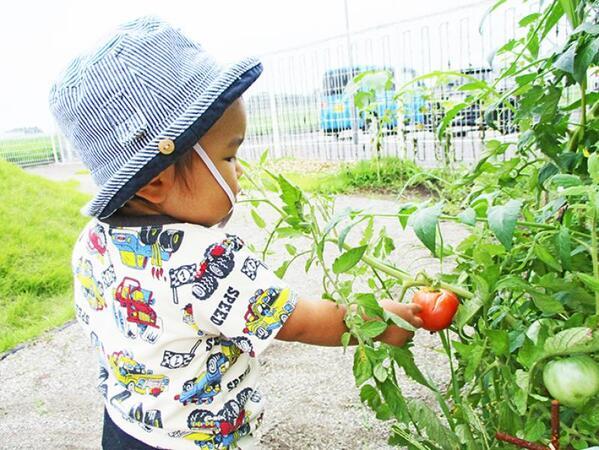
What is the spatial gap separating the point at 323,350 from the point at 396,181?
262 centimetres

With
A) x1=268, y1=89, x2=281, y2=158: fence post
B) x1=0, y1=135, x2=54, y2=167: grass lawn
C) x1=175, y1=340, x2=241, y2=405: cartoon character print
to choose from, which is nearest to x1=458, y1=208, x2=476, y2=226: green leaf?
x1=175, y1=340, x2=241, y2=405: cartoon character print

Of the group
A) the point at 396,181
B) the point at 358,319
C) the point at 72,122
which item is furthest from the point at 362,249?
the point at 396,181

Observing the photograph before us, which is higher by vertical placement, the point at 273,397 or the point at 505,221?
the point at 505,221

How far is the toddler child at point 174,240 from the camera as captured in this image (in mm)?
792

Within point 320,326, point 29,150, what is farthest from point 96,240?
point 29,150

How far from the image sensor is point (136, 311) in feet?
2.87

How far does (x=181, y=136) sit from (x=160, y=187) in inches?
4.0

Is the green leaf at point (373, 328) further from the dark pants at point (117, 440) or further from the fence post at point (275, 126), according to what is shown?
the fence post at point (275, 126)

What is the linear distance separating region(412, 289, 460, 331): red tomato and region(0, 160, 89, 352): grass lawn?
1.87 meters

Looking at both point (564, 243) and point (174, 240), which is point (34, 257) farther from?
point (564, 243)

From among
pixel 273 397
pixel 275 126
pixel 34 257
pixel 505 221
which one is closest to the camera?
pixel 505 221

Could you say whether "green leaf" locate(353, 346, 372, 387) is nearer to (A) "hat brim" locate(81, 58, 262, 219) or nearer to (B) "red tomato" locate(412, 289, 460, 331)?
(B) "red tomato" locate(412, 289, 460, 331)

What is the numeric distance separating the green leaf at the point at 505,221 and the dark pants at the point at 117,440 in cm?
65

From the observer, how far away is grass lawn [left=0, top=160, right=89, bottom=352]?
2375mm
